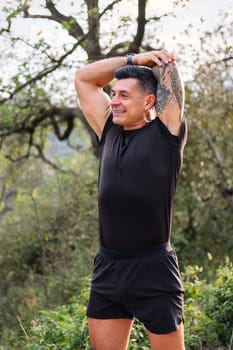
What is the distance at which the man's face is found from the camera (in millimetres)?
3160

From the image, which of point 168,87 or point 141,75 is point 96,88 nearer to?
point 141,75

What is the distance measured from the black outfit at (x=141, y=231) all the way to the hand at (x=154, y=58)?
29 centimetres

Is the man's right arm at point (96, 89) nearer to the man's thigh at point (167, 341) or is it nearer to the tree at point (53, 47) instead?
the man's thigh at point (167, 341)

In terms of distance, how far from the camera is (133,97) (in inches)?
124

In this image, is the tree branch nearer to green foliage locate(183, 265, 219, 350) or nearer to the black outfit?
green foliage locate(183, 265, 219, 350)

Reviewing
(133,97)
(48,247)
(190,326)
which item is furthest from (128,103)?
(48,247)

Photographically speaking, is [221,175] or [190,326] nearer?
[190,326]

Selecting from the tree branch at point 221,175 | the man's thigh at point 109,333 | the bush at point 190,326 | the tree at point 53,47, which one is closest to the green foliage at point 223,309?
the bush at point 190,326

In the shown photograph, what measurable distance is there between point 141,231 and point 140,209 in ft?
0.33

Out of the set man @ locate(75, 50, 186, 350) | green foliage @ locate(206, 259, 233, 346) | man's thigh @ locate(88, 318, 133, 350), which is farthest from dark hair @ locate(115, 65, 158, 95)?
green foliage @ locate(206, 259, 233, 346)

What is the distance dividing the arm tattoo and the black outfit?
0.31 ft

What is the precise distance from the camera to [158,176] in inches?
121

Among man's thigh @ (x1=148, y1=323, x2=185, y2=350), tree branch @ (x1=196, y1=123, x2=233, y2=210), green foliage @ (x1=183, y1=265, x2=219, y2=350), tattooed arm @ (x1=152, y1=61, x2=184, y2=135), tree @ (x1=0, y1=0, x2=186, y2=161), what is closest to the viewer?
man's thigh @ (x1=148, y1=323, x2=185, y2=350)

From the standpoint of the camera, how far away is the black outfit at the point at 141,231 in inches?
120
